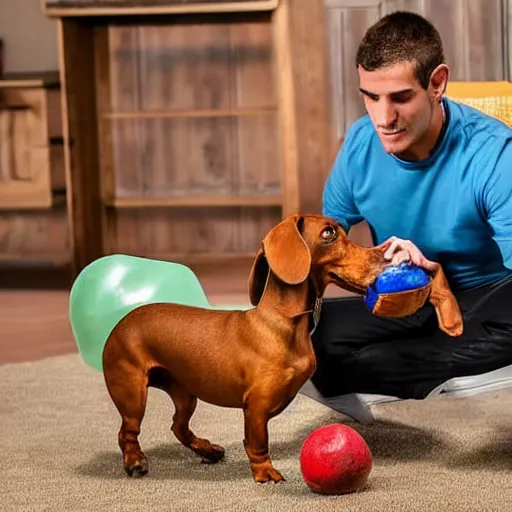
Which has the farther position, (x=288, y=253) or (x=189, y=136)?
(x=189, y=136)

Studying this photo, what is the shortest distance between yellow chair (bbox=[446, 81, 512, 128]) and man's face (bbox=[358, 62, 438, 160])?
0.67 meters

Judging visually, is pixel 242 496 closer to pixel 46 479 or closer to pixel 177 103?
A: pixel 46 479

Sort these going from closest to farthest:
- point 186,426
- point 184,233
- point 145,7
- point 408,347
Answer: point 186,426 < point 408,347 < point 145,7 < point 184,233

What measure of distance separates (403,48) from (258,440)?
0.63 meters

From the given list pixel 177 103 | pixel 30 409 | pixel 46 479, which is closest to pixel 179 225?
pixel 177 103

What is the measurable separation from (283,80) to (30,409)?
5.98 ft

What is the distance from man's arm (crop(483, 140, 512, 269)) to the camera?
5.62ft

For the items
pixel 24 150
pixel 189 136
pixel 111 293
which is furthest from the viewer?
pixel 189 136

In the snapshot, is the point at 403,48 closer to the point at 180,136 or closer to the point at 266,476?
the point at 266,476

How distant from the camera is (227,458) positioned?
5.89 ft

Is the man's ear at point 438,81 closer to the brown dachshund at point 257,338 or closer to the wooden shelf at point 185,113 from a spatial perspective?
the brown dachshund at point 257,338

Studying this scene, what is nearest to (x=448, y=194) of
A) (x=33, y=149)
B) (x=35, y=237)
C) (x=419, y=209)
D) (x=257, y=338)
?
(x=419, y=209)

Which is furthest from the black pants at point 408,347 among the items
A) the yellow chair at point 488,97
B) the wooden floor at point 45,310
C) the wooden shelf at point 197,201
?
the wooden shelf at point 197,201

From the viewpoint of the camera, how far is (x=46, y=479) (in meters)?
1.71
